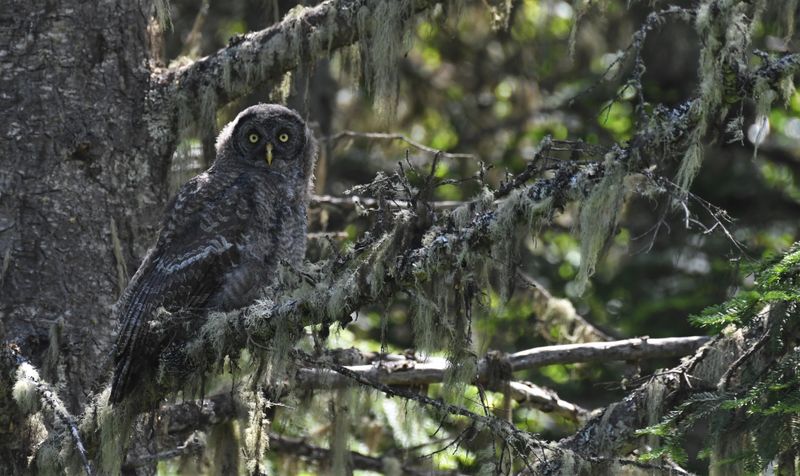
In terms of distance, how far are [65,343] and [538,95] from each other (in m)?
7.36

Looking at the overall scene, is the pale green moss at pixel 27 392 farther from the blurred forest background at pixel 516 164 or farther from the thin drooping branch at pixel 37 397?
the blurred forest background at pixel 516 164

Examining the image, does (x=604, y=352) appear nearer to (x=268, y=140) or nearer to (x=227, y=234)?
(x=227, y=234)

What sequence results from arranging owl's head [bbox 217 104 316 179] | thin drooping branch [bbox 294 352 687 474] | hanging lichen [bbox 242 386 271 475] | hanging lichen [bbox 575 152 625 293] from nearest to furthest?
hanging lichen [bbox 575 152 625 293] < thin drooping branch [bbox 294 352 687 474] < hanging lichen [bbox 242 386 271 475] < owl's head [bbox 217 104 316 179]

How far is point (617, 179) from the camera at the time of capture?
4.13m

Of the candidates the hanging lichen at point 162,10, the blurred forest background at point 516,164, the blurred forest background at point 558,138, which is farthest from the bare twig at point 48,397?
the blurred forest background at point 558,138

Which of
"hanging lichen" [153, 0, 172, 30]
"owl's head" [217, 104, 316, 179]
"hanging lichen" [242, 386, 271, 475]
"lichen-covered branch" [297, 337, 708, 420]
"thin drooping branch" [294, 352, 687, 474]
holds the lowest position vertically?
"thin drooping branch" [294, 352, 687, 474]

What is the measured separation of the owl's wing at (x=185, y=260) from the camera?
5.43 metres

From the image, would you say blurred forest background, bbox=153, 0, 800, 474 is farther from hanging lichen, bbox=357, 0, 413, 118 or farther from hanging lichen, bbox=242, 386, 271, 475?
hanging lichen, bbox=242, 386, 271, 475

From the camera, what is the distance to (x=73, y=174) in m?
6.02

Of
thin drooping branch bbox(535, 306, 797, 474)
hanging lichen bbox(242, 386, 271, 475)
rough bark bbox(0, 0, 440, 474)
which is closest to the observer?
thin drooping branch bbox(535, 306, 797, 474)

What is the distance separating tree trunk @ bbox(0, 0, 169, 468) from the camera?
5.79 m

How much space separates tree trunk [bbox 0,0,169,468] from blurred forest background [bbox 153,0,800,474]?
1.35 meters

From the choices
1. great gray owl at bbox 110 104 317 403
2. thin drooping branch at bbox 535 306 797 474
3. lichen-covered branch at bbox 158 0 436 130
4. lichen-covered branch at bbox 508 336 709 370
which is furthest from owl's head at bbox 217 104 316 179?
thin drooping branch at bbox 535 306 797 474

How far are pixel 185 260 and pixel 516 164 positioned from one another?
5960 mm
